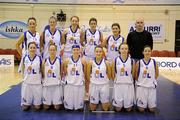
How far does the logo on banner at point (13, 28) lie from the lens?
15375 millimetres

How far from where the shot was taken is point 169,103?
21.1ft

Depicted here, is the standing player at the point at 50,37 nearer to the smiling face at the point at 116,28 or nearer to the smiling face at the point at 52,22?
the smiling face at the point at 52,22

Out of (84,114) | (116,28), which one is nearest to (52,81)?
(84,114)

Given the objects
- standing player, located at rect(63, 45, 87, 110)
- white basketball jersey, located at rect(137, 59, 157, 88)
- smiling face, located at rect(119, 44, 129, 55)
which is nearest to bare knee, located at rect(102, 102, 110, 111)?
standing player, located at rect(63, 45, 87, 110)

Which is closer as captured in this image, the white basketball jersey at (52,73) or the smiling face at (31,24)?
the white basketball jersey at (52,73)

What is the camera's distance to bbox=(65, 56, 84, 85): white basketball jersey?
5.72 m

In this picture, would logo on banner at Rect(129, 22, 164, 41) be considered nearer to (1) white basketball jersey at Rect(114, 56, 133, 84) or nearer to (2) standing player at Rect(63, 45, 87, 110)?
(1) white basketball jersey at Rect(114, 56, 133, 84)

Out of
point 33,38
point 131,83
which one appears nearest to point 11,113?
point 33,38

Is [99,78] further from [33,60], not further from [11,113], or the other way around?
[11,113]

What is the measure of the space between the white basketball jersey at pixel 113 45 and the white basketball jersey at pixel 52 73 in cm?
120

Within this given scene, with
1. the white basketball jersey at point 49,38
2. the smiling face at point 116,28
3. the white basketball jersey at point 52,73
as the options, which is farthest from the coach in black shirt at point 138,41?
the white basketball jersey at point 52,73

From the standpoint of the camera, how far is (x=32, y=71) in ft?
18.9

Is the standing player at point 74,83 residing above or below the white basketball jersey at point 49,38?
below

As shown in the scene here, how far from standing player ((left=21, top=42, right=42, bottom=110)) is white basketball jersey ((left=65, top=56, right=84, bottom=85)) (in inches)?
21.8
